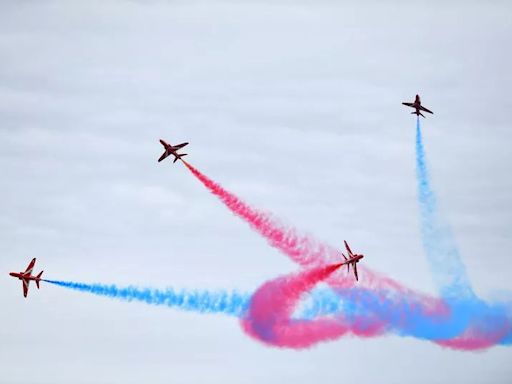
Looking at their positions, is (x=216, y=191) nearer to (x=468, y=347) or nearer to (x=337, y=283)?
(x=337, y=283)

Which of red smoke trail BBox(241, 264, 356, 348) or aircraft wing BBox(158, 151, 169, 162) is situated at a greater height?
aircraft wing BBox(158, 151, 169, 162)

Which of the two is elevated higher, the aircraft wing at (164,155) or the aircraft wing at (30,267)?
the aircraft wing at (164,155)

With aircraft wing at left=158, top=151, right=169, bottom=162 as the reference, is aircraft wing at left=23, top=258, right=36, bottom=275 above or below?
below

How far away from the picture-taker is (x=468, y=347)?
17088cm

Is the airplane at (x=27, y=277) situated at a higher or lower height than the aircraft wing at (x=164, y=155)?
lower

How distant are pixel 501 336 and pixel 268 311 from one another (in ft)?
95.3

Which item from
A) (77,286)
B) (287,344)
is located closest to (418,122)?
(287,344)

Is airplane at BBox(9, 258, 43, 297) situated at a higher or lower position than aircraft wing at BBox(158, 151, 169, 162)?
lower

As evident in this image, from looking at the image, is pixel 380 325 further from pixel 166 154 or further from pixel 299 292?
pixel 166 154

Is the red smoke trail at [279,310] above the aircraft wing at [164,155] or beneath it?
beneath

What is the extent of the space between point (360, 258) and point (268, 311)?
10989 mm

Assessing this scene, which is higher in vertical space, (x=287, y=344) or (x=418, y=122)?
(x=418, y=122)

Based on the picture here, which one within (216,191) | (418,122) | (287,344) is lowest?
(287,344)

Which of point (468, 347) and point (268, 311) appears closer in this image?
point (268, 311)
